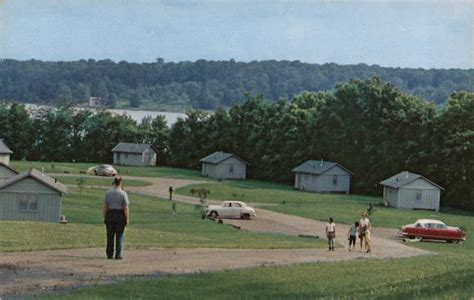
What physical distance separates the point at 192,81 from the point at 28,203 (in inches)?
4350

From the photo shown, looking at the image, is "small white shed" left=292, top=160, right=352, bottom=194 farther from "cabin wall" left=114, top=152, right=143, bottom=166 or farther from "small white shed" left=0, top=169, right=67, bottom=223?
"small white shed" left=0, top=169, right=67, bottom=223

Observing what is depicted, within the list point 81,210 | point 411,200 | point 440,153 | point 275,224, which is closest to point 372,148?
point 440,153

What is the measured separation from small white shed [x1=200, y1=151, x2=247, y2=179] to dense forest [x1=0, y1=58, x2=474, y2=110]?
1493 centimetres

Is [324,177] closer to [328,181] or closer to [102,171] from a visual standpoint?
[328,181]

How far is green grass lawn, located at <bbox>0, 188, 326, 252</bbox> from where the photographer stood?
782 inches

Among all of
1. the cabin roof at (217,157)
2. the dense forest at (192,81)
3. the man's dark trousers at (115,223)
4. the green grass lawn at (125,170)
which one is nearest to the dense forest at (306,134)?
the cabin roof at (217,157)

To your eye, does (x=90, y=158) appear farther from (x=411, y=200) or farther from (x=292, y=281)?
(x=292, y=281)

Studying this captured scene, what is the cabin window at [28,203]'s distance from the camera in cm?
4438

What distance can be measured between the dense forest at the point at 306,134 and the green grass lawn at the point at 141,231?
1165 inches

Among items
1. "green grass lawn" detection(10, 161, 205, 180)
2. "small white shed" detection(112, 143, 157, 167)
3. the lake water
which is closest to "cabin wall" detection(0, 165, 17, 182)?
"green grass lawn" detection(10, 161, 205, 180)

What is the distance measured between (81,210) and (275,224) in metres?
10.9

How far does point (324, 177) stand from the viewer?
87.4 metres

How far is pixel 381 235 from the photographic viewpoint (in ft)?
150

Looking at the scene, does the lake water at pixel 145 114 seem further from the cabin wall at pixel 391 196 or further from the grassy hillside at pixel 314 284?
the grassy hillside at pixel 314 284
